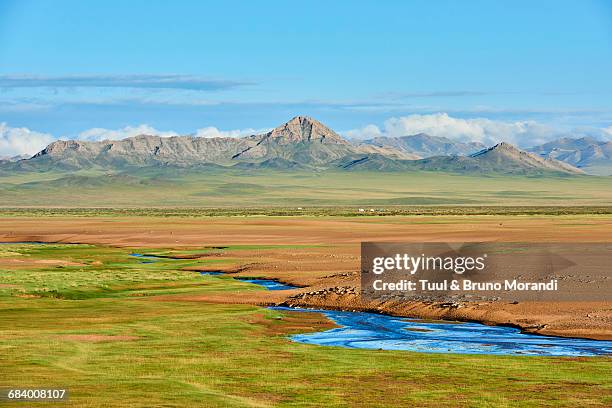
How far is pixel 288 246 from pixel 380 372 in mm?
72735

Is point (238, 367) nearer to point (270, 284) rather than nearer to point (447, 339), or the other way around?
point (447, 339)

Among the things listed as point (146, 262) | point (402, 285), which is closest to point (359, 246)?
point (146, 262)

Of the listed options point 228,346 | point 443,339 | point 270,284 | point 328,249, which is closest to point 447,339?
point 443,339

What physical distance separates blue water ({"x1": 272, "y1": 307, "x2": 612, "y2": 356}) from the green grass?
7.02ft

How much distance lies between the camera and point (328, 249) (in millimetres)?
105625

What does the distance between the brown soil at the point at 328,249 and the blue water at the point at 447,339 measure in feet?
6.66

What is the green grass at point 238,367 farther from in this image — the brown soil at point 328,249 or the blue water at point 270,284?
the blue water at point 270,284

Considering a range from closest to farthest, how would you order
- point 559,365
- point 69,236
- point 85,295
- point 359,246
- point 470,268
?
point 559,365
point 85,295
point 470,268
point 359,246
point 69,236

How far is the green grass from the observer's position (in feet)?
110

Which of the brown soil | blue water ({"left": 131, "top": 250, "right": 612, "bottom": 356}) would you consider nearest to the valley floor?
the brown soil

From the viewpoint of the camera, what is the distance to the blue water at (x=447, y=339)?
147ft

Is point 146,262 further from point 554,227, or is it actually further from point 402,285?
point 554,227

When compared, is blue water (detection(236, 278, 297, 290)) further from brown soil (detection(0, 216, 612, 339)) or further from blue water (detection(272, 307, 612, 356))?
blue water (detection(272, 307, 612, 356))

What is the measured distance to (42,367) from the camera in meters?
37.4
